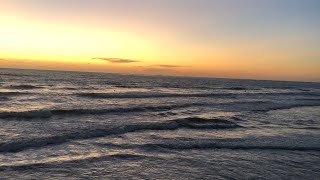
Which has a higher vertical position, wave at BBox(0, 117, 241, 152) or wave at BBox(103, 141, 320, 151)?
wave at BBox(103, 141, 320, 151)

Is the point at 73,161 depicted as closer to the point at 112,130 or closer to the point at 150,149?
the point at 150,149

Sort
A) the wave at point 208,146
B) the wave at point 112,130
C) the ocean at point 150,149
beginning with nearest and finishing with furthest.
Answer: the ocean at point 150,149, the wave at point 112,130, the wave at point 208,146

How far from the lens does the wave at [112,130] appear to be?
37.5 feet

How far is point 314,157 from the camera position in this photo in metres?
11.6

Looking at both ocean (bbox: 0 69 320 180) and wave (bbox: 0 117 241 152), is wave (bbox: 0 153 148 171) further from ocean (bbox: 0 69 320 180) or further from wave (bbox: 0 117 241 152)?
wave (bbox: 0 117 241 152)

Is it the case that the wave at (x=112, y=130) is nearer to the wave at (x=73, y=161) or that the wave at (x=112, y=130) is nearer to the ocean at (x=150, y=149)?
the ocean at (x=150, y=149)

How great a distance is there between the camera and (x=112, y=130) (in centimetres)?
1539

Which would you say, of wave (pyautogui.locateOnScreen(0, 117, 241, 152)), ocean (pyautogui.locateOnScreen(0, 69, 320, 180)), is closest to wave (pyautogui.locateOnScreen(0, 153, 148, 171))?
ocean (pyautogui.locateOnScreen(0, 69, 320, 180))

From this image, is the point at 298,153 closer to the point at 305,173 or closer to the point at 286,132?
the point at 305,173

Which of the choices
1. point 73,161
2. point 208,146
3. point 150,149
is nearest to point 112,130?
point 150,149

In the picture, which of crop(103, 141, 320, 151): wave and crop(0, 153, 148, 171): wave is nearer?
crop(0, 153, 148, 171): wave

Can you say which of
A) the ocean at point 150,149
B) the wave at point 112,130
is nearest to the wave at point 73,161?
the ocean at point 150,149

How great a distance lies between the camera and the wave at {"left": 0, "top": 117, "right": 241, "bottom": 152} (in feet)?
37.5

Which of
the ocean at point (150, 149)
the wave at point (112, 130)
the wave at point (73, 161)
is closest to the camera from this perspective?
the wave at point (73, 161)
